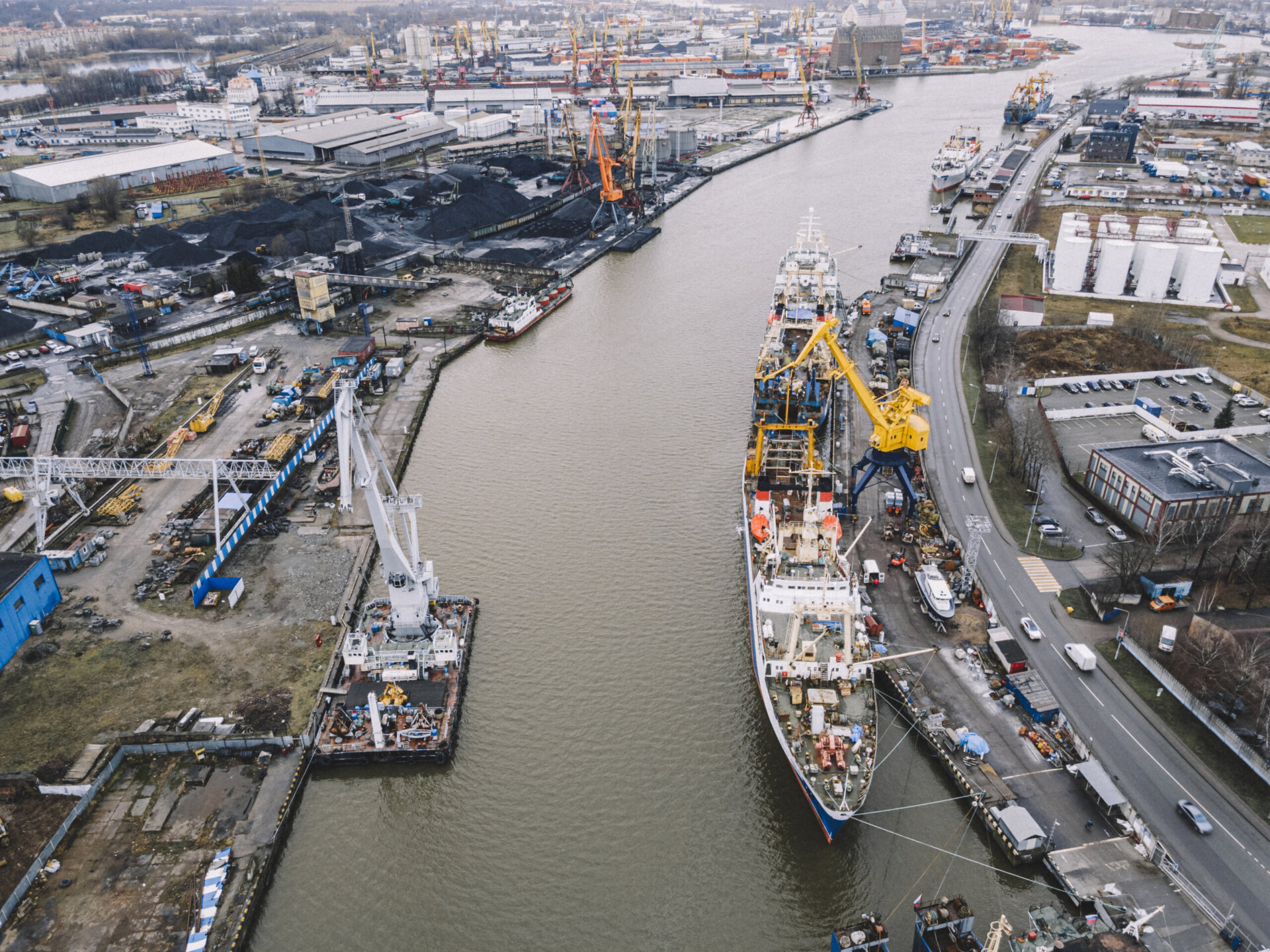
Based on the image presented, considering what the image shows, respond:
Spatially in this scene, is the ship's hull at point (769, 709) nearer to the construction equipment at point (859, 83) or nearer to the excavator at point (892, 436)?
the excavator at point (892, 436)

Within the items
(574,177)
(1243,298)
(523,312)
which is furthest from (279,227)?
(1243,298)

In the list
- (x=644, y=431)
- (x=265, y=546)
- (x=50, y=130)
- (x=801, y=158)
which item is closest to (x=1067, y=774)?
(x=644, y=431)

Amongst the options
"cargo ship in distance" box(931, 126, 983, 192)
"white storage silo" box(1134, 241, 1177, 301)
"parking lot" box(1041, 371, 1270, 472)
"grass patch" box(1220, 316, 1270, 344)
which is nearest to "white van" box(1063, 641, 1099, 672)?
"parking lot" box(1041, 371, 1270, 472)

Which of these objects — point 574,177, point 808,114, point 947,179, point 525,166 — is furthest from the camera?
point 808,114

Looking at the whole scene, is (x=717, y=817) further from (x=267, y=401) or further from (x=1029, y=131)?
(x=1029, y=131)

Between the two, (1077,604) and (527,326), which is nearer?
(1077,604)

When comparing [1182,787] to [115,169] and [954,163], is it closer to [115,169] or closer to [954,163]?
[954,163]
